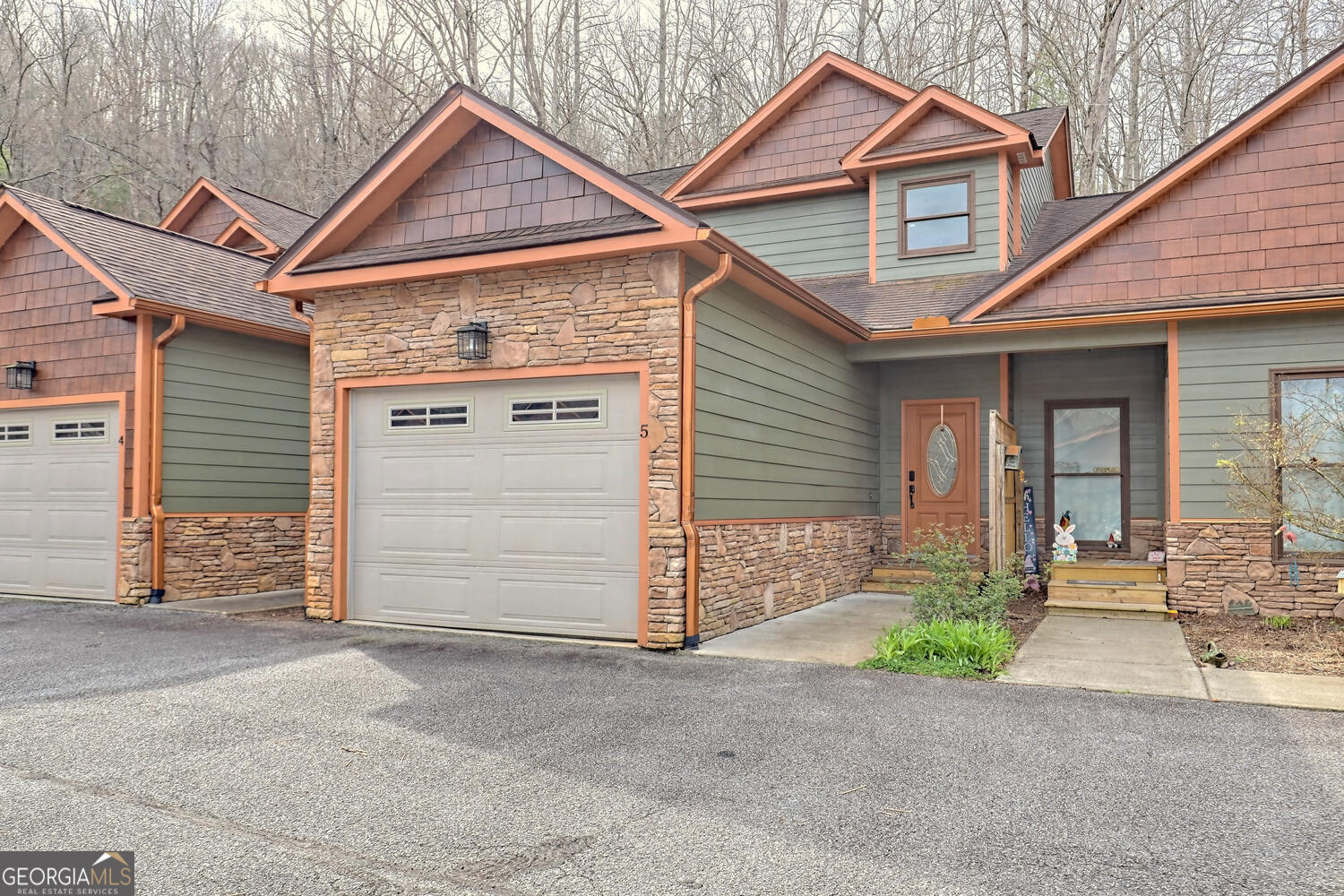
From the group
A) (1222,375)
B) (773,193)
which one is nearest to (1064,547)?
(1222,375)

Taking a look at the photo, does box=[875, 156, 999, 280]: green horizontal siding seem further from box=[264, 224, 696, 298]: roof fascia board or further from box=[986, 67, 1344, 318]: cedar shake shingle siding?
box=[264, 224, 696, 298]: roof fascia board

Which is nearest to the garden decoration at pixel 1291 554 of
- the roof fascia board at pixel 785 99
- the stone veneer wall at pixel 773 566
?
the stone veneer wall at pixel 773 566

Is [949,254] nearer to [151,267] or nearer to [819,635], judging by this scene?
[819,635]

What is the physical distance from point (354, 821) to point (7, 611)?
330 inches

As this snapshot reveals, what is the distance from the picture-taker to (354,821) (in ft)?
11.8

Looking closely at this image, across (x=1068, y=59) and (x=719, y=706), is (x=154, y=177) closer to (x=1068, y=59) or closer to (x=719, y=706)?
(x=1068, y=59)

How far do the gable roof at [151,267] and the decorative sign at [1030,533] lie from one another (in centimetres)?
921

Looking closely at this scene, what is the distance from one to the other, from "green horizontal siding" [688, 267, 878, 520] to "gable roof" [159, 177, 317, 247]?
9680mm

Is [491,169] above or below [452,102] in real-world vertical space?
below

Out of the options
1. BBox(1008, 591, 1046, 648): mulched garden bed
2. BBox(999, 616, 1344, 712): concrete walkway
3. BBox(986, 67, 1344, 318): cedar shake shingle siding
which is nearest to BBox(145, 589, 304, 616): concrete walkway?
BBox(1008, 591, 1046, 648): mulched garden bed

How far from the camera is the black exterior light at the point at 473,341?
26.0 feet

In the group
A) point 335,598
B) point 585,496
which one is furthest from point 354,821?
point 335,598

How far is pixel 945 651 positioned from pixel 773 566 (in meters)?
2.55

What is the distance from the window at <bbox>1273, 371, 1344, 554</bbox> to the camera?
27.2ft
